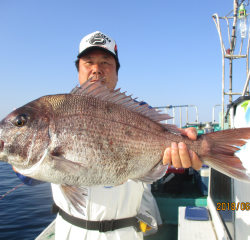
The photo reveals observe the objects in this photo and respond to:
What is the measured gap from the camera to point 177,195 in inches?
203

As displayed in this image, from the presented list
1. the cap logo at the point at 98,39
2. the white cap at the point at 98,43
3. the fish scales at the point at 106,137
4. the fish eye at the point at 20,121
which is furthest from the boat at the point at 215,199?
the fish eye at the point at 20,121

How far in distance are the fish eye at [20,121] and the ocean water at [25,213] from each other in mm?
5980

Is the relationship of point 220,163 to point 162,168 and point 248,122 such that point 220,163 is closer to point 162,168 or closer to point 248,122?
point 162,168

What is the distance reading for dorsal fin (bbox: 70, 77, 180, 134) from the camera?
5.91ft

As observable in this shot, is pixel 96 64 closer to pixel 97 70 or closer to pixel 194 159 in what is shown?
pixel 97 70

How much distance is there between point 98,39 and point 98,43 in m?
0.08

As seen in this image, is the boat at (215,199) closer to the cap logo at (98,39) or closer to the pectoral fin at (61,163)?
the pectoral fin at (61,163)

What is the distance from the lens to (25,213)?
24.5 ft

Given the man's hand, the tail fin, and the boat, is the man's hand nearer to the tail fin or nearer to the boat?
the tail fin

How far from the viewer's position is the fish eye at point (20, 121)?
1.65 metres

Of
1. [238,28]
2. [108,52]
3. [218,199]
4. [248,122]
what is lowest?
[218,199]

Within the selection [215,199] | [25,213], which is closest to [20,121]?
[215,199]

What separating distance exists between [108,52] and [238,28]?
480 centimetres

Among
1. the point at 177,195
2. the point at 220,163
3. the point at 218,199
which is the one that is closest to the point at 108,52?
the point at 220,163
